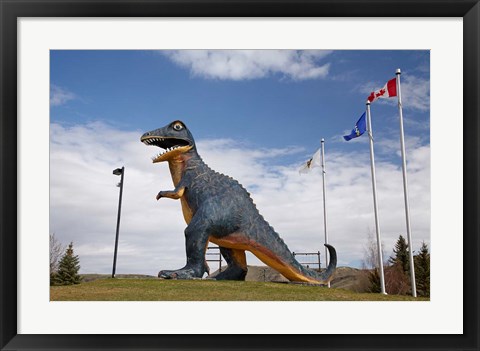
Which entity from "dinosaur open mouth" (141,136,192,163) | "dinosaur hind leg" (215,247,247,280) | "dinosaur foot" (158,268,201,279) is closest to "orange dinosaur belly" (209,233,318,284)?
"dinosaur hind leg" (215,247,247,280)

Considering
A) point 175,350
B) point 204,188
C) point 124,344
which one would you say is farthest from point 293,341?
point 204,188

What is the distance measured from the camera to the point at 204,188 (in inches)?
541

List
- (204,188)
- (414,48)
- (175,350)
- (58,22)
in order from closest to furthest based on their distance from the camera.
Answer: (175,350) → (58,22) → (414,48) → (204,188)

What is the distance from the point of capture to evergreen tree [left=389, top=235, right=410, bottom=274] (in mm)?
18875

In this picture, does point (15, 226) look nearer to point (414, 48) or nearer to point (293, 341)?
point (293, 341)

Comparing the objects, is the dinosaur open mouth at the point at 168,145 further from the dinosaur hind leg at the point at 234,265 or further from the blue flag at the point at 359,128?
the blue flag at the point at 359,128

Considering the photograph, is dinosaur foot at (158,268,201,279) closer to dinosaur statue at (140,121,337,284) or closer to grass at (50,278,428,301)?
dinosaur statue at (140,121,337,284)

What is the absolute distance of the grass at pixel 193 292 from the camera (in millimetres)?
9883

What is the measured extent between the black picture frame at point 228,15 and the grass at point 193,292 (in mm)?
2619

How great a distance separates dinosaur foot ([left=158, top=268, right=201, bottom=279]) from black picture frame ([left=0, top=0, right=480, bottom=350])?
6.26 metres

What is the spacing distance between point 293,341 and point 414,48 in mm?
4227

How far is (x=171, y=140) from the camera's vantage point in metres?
14.2

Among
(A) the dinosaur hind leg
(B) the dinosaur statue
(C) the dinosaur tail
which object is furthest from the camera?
(A) the dinosaur hind leg

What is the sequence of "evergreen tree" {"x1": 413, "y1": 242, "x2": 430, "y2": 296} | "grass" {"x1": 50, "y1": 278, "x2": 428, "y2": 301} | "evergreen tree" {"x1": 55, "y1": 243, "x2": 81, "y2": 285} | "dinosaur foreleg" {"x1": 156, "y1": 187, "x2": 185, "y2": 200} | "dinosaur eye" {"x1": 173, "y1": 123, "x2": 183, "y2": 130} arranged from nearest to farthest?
"grass" {"x1": 50, "y1": 278, "x2": 428, "y2": 301} < "dinosaur foreleg" {"x1": 156, "y1": 187, "x2": 185, "y2": 200} < "dinosaur eye" {"x1": 173, "y1": 123, "x2": 183, "y2": 130} < "evergreen tree" {"x1": 55, "y1": 243, "x2": 81, "y2": 285} < "evergreen tree" {"x1": 413, "y1": 242, "x2": 430, "y2": 296}
